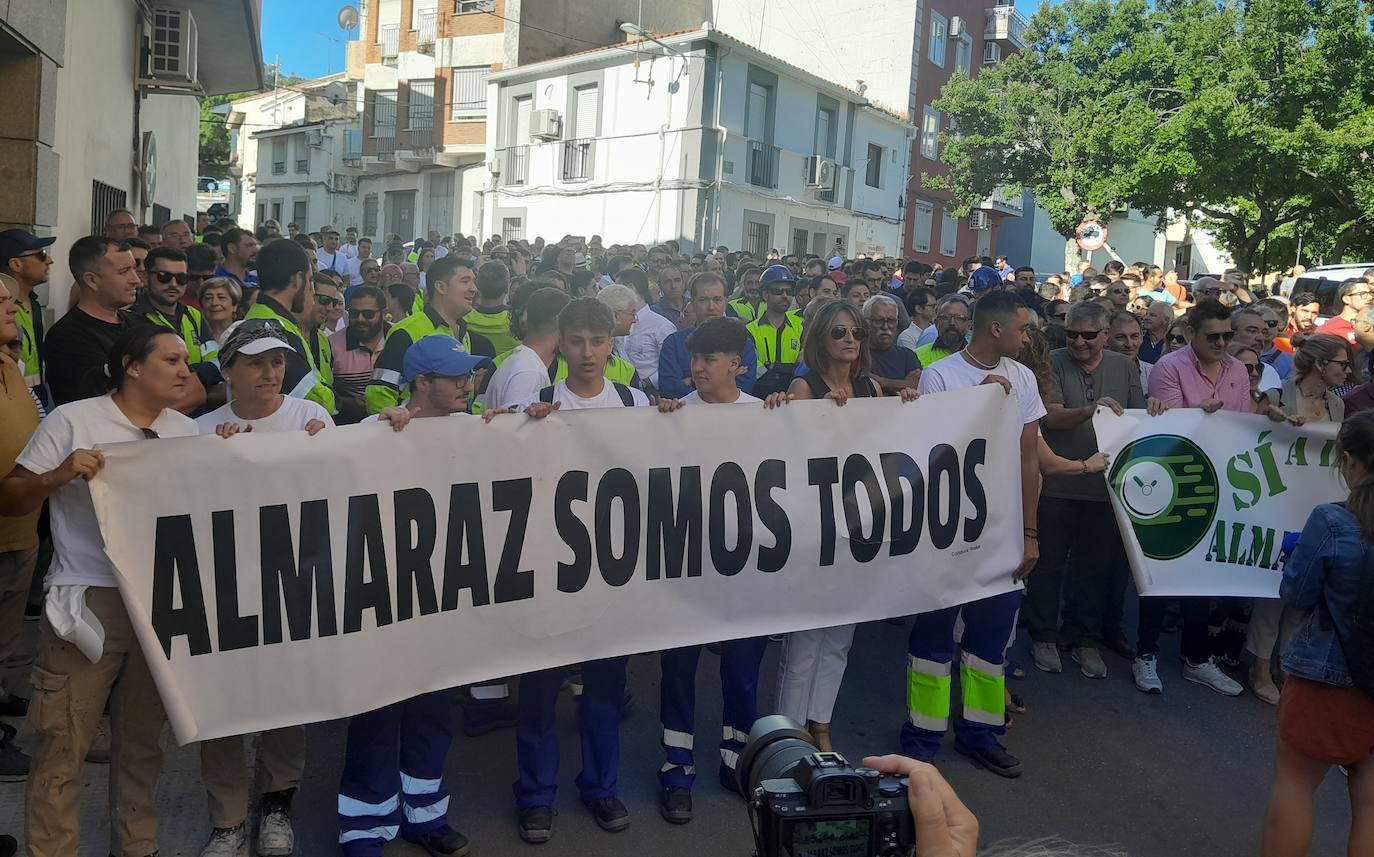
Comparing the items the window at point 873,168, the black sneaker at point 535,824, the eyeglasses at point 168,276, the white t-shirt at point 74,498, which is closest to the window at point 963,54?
the window at point 873,168

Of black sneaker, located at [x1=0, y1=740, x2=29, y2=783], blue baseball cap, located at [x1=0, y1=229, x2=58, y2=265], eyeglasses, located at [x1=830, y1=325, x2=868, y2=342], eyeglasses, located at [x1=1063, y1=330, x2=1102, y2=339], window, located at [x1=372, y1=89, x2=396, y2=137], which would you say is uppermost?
window, located at [x1=372, y1=89, x2=396, y2=137]

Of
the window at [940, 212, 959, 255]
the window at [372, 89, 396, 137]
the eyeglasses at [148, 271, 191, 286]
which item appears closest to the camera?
the eyeglasses at [148, 271, 191, 286]

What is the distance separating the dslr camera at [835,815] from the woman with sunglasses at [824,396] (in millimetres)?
3131

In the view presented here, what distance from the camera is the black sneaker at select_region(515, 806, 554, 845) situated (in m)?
4.15

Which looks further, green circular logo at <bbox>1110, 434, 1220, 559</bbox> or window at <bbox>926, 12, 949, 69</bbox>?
window at <bbox>926, 12, 949, 69</bbox>

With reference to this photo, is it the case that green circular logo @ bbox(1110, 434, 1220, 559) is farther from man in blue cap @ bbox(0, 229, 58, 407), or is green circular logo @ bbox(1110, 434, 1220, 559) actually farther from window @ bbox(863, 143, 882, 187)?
window @ bbox(863, 143, 882, 187)

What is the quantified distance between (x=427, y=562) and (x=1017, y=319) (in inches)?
110

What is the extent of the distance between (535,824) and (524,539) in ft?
3.46

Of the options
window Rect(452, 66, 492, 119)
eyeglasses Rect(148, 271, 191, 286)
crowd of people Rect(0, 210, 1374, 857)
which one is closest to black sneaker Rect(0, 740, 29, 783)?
crowd of people Rect(0, 210, 1374, 857)

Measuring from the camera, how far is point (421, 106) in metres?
36.0

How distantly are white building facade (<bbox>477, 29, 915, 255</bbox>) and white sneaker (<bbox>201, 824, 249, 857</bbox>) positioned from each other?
81.8 feet

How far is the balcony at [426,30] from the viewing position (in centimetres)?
3578

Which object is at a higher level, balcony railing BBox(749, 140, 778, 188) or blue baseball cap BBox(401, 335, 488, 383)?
balcony railing BBox(749, 140, 778, 188)

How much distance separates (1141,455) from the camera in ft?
19.3
